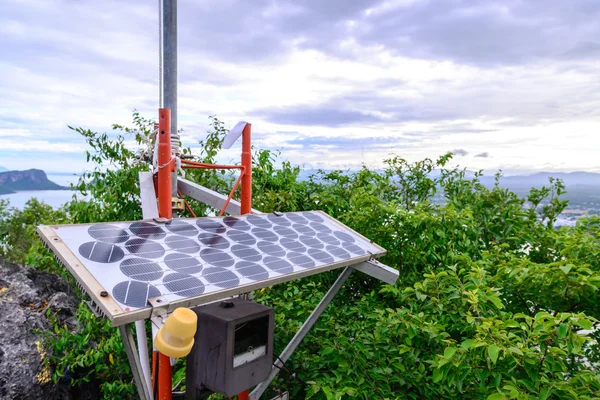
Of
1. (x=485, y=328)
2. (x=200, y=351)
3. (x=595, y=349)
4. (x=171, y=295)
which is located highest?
(x=171, y=295)

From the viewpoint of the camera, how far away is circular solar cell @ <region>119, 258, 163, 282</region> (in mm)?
1840

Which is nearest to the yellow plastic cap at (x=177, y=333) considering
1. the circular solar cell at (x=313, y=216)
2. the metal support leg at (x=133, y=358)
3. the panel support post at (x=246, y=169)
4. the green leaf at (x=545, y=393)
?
the metal support leg at (x=133, y=358)

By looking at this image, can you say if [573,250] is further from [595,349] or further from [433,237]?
[433,237]

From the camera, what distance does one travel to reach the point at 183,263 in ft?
6.72

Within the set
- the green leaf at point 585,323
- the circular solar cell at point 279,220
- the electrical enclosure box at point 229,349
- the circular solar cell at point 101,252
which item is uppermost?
the circular solar cell at point 101,252

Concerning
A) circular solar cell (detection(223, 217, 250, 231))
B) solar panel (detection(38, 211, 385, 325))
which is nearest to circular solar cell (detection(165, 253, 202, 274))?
solar panel (detection(38, 211, 385, 325))

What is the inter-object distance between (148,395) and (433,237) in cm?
259

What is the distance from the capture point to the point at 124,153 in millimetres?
4832

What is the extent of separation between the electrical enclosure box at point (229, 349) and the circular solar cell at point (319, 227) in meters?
0.95

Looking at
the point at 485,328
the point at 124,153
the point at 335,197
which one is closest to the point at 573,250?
the point at 485,328

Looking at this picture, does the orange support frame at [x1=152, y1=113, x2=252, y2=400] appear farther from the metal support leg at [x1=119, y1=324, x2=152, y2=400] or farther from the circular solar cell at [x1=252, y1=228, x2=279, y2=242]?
the circular solar cell at [x1=252, y1=228, x2=279, y2=242]

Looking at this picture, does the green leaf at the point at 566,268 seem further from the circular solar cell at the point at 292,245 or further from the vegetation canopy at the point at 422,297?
the circular solar cell at the point at 292,245

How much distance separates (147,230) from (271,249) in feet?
2.26

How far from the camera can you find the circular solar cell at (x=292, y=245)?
2.56m
